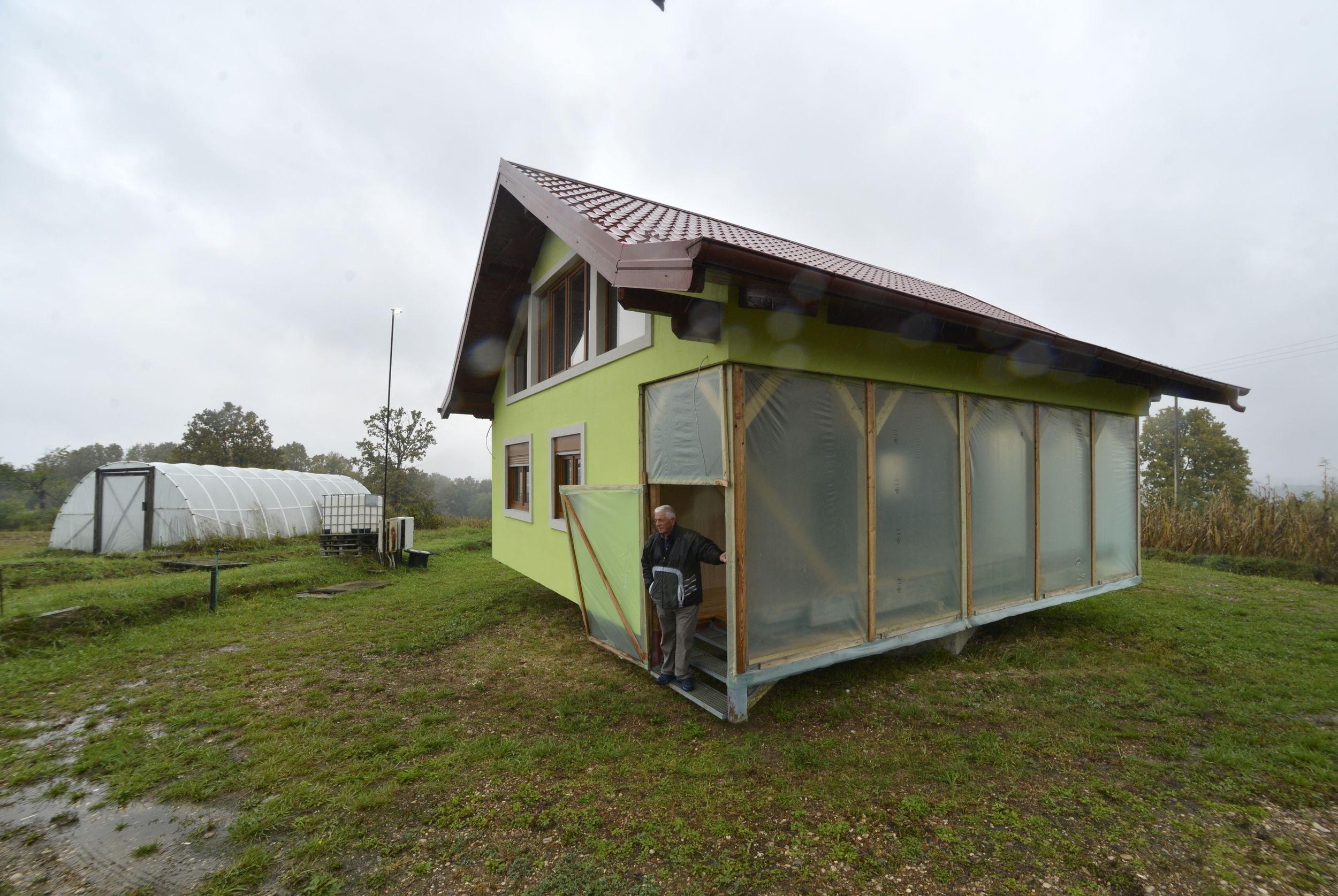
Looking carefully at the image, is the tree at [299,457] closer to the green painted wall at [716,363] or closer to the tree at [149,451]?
the tree at [149,451]

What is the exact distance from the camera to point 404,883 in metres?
2.56

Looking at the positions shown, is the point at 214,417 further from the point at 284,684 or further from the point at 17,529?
the point at 284,684

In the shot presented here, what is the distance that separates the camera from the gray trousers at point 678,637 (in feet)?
15.5

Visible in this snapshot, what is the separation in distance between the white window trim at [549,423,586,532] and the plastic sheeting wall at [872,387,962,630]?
324 cm

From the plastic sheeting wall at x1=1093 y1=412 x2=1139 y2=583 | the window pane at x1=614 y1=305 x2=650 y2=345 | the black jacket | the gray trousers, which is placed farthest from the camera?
the plastic sheeting wall at x1=1093 y1=412 x2=1139 y2=583

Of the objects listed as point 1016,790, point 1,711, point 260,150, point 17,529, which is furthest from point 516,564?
point 17,529

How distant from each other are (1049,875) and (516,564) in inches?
307

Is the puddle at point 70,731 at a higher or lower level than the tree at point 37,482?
lower

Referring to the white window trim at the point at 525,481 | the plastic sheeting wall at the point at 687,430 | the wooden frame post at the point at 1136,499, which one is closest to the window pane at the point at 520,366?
the white window trim at the point at 525,481

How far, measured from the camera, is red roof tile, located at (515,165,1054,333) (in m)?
4.46

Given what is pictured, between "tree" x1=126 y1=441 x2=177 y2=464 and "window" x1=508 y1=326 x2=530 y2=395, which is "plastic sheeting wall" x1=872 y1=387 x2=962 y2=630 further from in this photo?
"tree" x1=126 y1=441 x2=177 y2=464

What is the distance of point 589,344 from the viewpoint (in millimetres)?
6512

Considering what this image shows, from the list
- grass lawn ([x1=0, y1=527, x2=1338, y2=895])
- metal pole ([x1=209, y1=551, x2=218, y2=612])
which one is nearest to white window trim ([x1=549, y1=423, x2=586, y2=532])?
grass lawn ([x1=0, y1=527, x2=1338, y2=895])

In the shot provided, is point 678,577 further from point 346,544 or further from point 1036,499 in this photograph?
point 346,544
